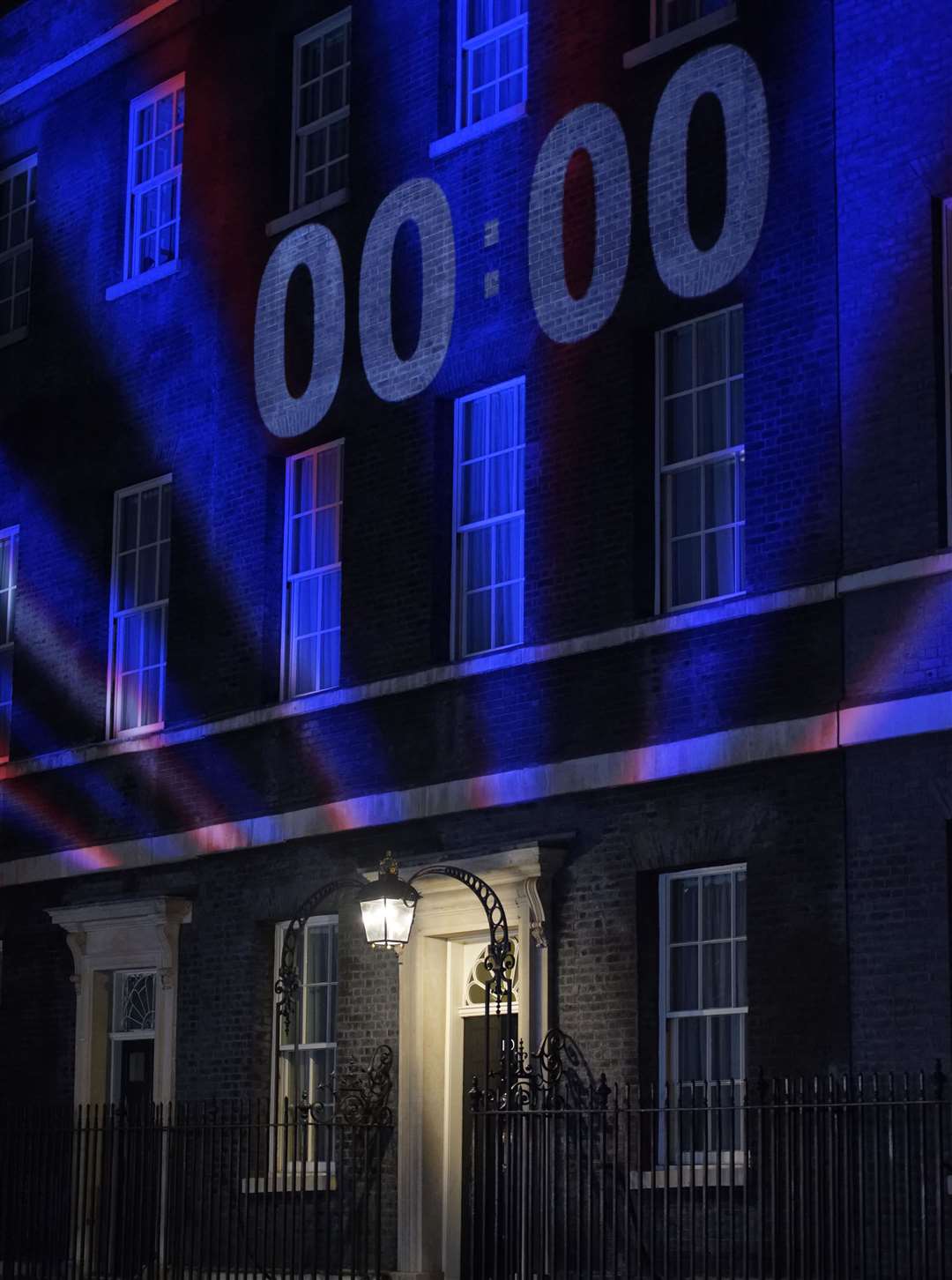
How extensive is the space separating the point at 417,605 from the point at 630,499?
8.27 ft

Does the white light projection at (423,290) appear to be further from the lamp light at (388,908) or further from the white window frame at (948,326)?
the white window frame at (948,326)

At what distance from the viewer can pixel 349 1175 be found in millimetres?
19688

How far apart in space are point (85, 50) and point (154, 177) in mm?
2013

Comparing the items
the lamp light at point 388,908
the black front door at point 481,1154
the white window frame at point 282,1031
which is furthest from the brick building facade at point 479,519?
the lamp light at point 388,908

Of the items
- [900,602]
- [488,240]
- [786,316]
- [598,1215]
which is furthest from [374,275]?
Result: [598,1215]

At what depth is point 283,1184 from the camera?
20047mm

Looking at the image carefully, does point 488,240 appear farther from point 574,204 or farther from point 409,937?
point 409,937

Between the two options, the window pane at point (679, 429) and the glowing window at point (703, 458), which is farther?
the window pane at point (679, 429)

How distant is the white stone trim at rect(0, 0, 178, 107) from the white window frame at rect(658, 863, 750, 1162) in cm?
1124

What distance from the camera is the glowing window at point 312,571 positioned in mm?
21344

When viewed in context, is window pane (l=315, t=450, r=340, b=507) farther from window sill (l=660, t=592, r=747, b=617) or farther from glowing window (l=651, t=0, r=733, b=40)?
glowing window (l=651, t=0, r=733, b=40)

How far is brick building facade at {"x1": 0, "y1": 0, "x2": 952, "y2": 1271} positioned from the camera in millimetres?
16562

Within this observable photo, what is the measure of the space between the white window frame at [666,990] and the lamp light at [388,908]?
2.05 m

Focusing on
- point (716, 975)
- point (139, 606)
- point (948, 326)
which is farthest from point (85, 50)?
point (716, 975)
